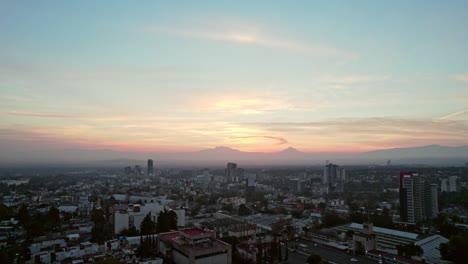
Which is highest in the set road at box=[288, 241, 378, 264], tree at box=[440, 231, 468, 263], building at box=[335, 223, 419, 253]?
tree at box=[440, 231, 468, 263]

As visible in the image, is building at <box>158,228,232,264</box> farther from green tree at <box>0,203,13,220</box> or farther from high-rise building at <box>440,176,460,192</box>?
high-rise building at <box>440,176,460,192</box>

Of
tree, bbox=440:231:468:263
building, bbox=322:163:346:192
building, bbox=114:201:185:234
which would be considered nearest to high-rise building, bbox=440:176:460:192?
building, bbox=322:163:346:192

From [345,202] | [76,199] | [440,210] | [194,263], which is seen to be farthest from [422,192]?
[76,199]

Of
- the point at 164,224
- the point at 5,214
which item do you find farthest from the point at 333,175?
the point at 5,214

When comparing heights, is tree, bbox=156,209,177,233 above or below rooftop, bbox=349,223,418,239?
above

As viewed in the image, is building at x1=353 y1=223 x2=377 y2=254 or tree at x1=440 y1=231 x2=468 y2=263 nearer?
tree at x1=440 y1=231 x2=468 y2=263

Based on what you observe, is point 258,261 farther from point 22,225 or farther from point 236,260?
point 22,225

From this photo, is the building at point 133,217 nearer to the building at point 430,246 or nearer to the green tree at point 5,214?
the green tree at point 5,214
